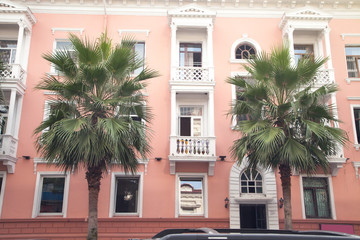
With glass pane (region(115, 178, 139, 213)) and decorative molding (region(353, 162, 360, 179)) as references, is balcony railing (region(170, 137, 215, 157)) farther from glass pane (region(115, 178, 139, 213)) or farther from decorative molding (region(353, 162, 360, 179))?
decorative molding (region(353, 162, 360, 179))

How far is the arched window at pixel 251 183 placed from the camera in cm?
1603

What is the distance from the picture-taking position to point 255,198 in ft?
50.1

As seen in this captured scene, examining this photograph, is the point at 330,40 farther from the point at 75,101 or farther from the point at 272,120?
the point at 75,101

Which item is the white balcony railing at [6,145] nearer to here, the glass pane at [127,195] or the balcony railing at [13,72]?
the balcony railing at [13,72]

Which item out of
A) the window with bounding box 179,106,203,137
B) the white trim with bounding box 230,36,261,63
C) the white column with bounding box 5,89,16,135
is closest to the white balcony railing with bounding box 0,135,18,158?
the white column with bounding box 5,89,16,135

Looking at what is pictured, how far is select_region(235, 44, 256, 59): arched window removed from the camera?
1789 centimetres

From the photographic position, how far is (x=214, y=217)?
1528 centimetres

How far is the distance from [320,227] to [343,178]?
256cm

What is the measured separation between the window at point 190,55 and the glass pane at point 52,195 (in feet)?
26.7

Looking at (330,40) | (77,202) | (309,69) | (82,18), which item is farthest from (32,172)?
(330,40)

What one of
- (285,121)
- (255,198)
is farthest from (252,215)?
(285,121)

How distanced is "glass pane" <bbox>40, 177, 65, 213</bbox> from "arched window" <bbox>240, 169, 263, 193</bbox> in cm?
818

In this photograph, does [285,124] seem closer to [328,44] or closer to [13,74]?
[328,44]

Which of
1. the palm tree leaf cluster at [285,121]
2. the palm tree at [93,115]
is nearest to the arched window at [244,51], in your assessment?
the palm tree leaf cluster at [285,121]
